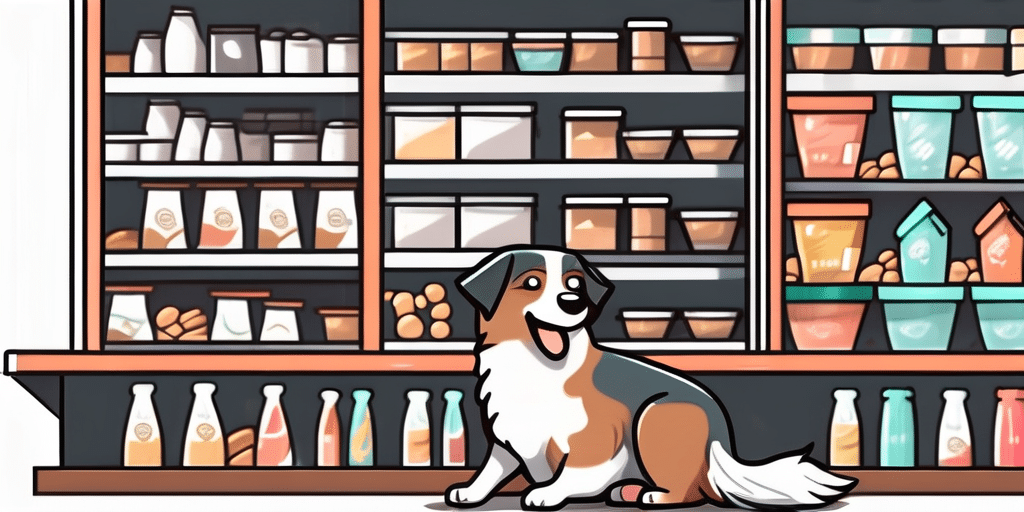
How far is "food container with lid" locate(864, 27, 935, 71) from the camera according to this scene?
3.64 m

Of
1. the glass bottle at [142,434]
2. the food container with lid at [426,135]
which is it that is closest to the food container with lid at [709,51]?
the food container with lid at [426,135]

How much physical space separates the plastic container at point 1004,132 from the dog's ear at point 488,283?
1818 mm

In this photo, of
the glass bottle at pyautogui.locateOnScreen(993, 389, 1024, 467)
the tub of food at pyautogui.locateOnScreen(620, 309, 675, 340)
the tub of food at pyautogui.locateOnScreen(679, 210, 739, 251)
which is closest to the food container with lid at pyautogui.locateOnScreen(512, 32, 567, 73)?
the tub of food at pyautogui.locateOnScreen(679, 210, 739, 251)

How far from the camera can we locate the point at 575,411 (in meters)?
3.09

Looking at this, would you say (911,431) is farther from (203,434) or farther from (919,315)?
(203,434)

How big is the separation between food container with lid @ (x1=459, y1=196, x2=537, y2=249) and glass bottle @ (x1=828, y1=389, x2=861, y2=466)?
1.21m

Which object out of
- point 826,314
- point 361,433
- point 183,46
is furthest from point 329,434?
point 826,314

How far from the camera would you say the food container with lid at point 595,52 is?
364 cm

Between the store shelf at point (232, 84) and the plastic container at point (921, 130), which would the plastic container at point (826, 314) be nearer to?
the plastic container at point (921, 130)

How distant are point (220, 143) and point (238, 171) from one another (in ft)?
0.44

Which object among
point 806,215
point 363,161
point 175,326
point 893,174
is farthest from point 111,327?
point 893,174

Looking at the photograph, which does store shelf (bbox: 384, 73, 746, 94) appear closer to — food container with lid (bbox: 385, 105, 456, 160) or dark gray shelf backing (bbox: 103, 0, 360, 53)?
food container with lid (bbox: 385, 105, 456, 160)

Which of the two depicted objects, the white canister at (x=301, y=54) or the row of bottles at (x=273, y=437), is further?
the white canister at (x=301, y=54)

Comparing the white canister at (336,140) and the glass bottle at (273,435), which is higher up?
the white canister at (336,140)
